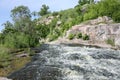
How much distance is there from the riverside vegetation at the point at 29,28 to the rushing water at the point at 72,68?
2.04 m

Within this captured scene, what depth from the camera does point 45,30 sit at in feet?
321

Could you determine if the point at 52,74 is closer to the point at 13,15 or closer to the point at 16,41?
the point at 16,41

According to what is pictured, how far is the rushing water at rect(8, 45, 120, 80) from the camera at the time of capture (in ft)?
78.7

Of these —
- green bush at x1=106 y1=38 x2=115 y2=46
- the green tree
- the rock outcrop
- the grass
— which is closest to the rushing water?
the grass

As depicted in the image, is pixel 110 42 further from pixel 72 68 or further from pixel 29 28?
pixel 29 28

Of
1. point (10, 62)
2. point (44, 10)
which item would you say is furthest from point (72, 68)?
point (44, 10)

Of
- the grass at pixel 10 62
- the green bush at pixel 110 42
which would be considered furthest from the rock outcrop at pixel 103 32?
the grass at pixel 10 62

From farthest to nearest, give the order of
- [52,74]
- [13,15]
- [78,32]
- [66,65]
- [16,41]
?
[13,15] < [78,32] < [16,41] < [66,65] < [52,74]

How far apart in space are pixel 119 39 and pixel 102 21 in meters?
12.6

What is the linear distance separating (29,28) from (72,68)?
47.2 metres

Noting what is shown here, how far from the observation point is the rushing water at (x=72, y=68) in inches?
944

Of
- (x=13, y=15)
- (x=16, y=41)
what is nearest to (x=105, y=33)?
(x=16, y=41)

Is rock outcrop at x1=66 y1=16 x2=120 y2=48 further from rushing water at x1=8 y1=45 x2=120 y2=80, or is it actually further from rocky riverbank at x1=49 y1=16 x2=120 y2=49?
rushing water at x1=8 y1=45 x2=120 y2=80

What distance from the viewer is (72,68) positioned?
26.3 meters
